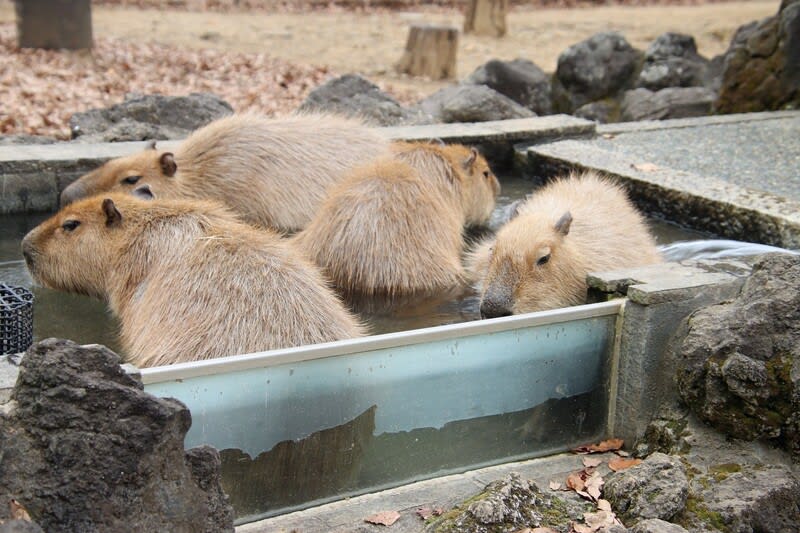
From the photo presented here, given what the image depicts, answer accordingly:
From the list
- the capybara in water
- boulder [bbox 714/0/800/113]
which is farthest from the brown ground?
the capybara in water

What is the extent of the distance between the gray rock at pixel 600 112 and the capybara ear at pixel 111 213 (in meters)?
6.54

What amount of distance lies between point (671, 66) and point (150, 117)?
211 inches

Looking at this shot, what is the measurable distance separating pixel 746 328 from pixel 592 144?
3.73m

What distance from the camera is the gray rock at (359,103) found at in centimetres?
755

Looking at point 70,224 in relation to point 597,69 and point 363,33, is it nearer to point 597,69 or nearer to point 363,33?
point 597,69

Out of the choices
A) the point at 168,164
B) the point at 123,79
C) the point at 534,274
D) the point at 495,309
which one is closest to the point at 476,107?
the point at 168,164

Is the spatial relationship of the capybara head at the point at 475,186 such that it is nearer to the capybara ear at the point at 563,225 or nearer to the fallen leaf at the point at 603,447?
the capybara ear at the point at 563,225

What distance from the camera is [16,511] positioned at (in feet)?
6.93

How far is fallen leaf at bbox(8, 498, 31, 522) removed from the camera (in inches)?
82.9

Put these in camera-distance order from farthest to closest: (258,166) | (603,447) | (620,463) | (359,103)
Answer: (359,103), (258,166), (603,447), (620,463)

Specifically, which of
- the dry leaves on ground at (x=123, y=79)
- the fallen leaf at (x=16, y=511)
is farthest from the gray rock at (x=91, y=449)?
the dry leaves on ground at (x=123, y=79)

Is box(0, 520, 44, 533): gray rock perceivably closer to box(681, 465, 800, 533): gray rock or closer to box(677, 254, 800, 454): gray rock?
box(681, 465, 800, 533): gray rock

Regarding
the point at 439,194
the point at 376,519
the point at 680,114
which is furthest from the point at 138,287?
the point at 680,114

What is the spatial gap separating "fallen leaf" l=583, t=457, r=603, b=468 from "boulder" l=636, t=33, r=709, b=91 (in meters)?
7.23
